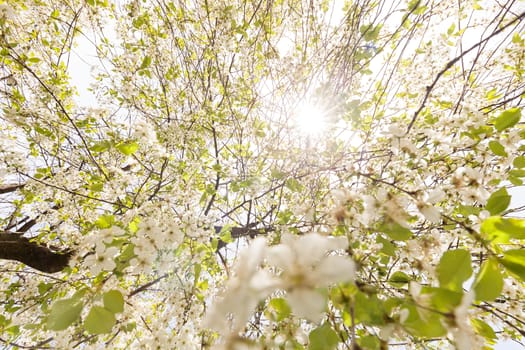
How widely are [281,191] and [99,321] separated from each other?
1368mm

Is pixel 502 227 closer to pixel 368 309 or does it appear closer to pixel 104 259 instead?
pixel 368 309

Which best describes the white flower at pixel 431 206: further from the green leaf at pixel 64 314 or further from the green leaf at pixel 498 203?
the green leaf at pixel 64 314

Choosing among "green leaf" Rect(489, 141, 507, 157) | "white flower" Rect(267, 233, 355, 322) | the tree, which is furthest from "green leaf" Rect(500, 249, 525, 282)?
"green leaf" Rect(489, 141, 507, 157)

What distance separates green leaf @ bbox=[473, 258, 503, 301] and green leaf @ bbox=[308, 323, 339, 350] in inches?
13.5

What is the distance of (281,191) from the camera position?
1.86 metres

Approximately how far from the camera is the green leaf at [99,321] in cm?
65

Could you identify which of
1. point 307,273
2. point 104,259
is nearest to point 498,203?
point 307,273

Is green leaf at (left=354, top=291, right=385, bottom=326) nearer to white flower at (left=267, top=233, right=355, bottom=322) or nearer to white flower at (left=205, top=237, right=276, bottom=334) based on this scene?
white flower at (left=267, top=233, right=355, bottom=322)

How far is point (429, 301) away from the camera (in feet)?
1.53

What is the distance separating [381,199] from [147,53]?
2793mm

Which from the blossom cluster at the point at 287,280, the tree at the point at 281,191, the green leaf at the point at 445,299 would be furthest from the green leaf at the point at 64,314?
the green leaf at the point at 445,299

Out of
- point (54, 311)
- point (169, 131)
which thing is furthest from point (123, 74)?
point (54, 311)

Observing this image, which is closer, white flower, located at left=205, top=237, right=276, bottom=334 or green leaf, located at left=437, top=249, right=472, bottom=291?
white flower, located at left=205, top=237, right=276, bottom=334

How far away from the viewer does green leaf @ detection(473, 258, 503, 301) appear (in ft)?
1.60
